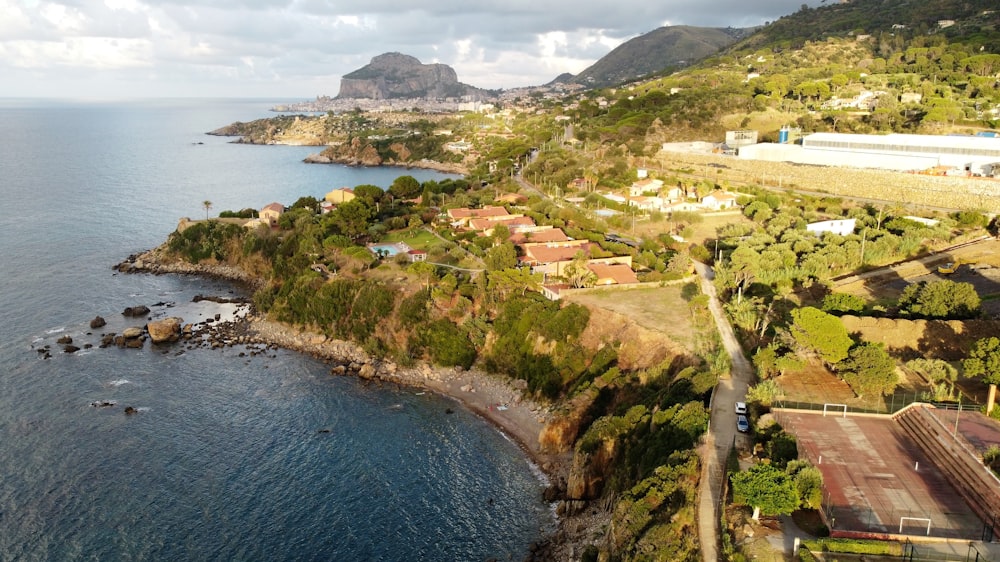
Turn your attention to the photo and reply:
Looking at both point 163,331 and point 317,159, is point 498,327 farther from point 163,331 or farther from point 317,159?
point 317,159

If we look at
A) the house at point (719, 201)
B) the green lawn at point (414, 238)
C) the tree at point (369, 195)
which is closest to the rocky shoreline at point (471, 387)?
the green lawn at point (414, 238)

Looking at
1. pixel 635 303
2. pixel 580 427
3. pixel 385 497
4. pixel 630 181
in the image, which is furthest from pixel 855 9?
pixel 385 497

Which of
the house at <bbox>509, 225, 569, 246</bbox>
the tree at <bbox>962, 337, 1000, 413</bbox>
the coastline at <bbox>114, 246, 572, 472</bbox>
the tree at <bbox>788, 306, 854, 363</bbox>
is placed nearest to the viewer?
the tree at <bbox>962, 337, 1000, 413</bbox>

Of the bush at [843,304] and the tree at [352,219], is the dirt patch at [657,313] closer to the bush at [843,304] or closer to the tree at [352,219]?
the bush at [843,304]

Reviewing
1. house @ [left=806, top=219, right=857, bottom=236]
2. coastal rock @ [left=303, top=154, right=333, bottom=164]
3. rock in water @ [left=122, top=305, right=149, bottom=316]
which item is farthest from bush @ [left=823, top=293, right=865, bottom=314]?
coastal rock @ [left=303, top=154, right=333, bottom=164]

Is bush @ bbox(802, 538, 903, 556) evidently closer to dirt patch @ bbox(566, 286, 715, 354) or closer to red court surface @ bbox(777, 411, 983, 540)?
red court surface @ bbox(777, 411, 983, 540)

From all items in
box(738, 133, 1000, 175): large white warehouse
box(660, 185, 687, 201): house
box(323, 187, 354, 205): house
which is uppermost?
box(738, 133, 1000, 175): large white warehouse

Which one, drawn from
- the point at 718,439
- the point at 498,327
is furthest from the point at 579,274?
the point at 718,439
